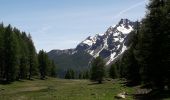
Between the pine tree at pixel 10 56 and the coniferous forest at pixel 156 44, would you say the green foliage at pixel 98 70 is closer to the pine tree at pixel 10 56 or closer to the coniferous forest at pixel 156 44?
the pine tree at pixel 10 56

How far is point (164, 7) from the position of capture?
48.6m

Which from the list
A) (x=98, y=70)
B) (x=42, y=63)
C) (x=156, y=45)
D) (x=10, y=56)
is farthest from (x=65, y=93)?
(x=42, y=63)

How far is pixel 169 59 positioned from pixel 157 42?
8.69 ft

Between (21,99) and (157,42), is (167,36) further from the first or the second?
(21,99)

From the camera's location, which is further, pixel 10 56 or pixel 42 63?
pixel 42 63

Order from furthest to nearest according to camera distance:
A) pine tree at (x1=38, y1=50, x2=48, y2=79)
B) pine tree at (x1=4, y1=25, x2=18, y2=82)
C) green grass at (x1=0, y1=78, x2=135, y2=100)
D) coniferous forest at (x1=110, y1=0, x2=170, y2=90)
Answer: pine tree at (x1=38, y1=50, x2=48, y2=79), pine tree at (x1=4, y1=25, x2=18, y2=82), green grass at (x1=0, y1=78, x2=135, y2=100), coniferous forest at (x1=110, y1=0, x2=170, y2=90)

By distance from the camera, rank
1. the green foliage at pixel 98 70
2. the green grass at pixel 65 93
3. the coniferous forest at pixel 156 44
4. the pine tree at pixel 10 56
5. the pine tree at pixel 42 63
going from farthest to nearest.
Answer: the pine tree at pixel 42 63, the green foliage at pixel 98 70, the pine tree at pixel 10 56, the green grass at pixel 65 93, the coniferous forest at pixel 156 44

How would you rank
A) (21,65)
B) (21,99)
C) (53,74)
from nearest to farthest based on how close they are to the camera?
(21,99), (21,65), (53,74)

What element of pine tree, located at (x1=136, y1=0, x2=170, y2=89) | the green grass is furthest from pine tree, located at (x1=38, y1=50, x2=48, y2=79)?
pine tree, located at (x1=136, y1=0, x2=170, y2=89)

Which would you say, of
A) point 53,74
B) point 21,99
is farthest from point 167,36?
point 53,74

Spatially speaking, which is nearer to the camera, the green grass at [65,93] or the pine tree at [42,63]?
the green grass at [65,93]

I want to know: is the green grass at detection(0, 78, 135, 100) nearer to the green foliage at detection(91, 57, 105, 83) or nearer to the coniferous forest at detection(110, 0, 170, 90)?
the coniferous forest at detection(110, 0, 170, 90)

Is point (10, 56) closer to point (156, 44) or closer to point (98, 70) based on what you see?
point (98, 70)

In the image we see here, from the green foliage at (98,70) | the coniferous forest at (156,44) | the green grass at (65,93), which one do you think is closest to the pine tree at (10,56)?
the green grass at (65,93)
